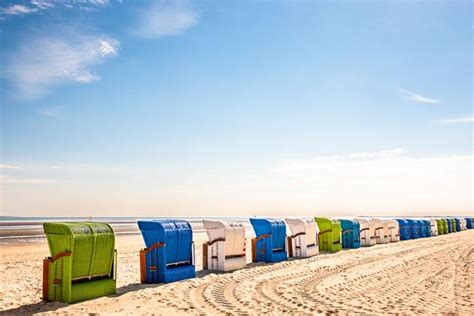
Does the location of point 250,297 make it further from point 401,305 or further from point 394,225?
point 394,225

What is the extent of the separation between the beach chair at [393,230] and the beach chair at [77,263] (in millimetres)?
22940

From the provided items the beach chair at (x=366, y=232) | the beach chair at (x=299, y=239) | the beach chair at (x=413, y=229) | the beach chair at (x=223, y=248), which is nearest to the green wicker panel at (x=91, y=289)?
the beach chair at (x=223, y=248)

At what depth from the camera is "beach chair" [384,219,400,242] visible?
29.0 m

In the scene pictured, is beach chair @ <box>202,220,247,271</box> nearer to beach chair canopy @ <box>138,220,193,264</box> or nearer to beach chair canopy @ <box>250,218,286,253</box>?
beach chair canopy @ <box>138,220,193,264</box>

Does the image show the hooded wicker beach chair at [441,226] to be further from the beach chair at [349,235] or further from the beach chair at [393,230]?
the beach chair at [349,235]

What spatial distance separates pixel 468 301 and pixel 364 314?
2.93 metres

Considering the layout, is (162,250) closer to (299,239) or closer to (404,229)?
(299,239)

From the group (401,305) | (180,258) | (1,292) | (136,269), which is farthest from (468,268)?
(1,292)

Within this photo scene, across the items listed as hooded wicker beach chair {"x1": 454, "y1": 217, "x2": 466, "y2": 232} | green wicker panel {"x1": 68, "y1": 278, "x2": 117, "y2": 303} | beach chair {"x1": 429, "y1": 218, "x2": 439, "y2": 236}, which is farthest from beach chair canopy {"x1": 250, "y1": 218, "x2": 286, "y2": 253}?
hooded wicker beach chair {"x1": 454, "y1": 217, "x2": 466, "y2": 232}

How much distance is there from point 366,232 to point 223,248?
1475 centimetres

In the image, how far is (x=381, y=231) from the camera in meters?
28.0

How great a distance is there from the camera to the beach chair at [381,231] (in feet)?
89.8

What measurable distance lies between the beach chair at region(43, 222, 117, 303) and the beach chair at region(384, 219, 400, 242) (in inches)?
903

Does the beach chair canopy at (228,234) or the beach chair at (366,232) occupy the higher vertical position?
the beach chair canopy at (228,234)
